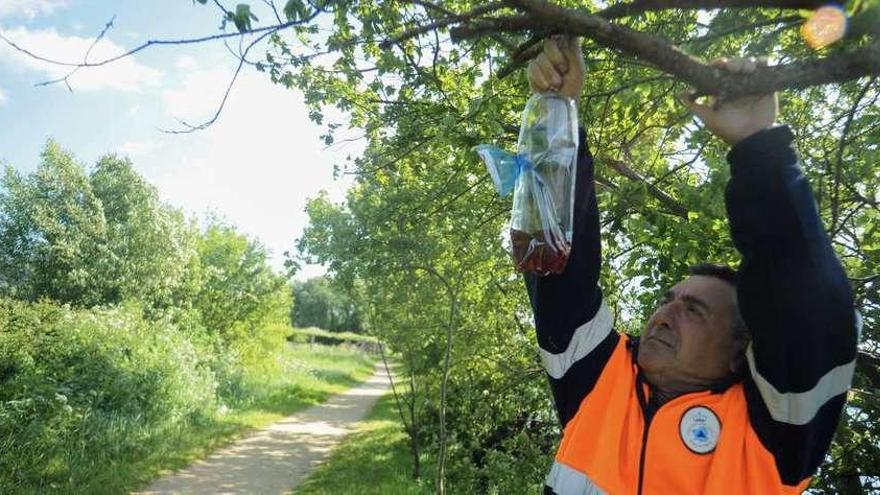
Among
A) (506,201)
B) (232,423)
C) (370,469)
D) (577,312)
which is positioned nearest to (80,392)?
(232,423)

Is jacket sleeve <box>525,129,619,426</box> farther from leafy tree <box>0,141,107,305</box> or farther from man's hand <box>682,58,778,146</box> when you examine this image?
leafy tree <box>0,141,107,305</box>

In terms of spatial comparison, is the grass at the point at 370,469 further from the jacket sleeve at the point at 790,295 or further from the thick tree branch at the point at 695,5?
the thick tree branch at the point at 695,5

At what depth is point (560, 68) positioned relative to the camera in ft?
5.68

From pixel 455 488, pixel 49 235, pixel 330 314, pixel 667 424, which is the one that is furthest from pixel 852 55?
pixel 330 314

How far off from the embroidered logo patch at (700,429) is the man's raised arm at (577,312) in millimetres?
A: 284

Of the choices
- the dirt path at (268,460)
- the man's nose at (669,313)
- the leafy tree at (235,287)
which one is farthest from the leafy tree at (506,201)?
the leafy tree at (235,287)

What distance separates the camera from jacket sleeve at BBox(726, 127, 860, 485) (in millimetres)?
1351

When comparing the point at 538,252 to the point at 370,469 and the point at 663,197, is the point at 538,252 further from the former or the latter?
the point at 370,469

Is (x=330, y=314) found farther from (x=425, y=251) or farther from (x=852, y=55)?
(x=852, y=55)

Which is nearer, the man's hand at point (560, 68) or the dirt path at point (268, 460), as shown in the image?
the man's hand at point (560, 68)

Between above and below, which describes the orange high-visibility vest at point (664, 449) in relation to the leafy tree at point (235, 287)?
below

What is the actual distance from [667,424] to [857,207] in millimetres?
3054

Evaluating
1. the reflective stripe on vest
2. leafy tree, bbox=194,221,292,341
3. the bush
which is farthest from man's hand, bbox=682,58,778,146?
leafy tree, bbox=194,221,292,341

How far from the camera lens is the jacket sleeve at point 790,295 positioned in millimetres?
1351
